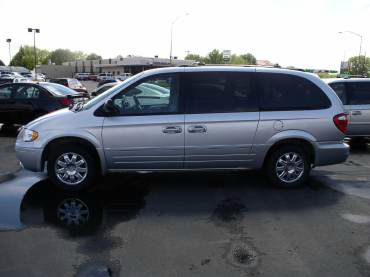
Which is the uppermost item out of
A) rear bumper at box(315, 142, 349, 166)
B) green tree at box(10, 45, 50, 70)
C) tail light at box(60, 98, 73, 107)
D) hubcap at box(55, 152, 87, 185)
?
green tree at box(10, 45, 50, 70)

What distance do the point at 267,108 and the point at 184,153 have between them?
1.39 meters

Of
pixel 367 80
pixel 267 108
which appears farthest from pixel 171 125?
pixel 367 80

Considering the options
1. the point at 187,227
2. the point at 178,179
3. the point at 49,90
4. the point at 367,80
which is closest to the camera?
the point at 187,227

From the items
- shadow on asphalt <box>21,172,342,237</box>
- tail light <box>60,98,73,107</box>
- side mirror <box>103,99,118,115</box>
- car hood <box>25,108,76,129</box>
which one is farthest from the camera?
tail light <box>60,98,73,107</box>

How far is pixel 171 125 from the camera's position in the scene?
20.9 feet

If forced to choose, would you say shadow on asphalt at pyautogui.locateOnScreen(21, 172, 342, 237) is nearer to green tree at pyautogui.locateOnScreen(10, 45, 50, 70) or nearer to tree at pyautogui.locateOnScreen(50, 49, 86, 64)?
green tree at pyautogui.locateOnScreen(10, 45, 50, 70)

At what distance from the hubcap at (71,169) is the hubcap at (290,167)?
291cm

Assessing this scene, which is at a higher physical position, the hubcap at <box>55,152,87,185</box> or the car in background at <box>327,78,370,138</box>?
the car in background at <box>327,78,370,138</box>

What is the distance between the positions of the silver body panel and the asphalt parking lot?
0.48 metres

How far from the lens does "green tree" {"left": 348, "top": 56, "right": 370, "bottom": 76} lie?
3772 inches

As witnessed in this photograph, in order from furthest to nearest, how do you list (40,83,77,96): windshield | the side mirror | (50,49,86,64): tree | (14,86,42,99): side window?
(50,49,86,64): tree
(40,83,77,96): windshield
(14,86,42,99): side window
the side mirror

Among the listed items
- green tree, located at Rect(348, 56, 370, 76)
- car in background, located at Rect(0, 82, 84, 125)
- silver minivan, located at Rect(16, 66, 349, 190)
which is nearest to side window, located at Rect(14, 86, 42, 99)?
car in background, located at Rect(0, 82, 84, 125)

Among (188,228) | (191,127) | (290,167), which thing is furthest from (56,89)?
(188,228)

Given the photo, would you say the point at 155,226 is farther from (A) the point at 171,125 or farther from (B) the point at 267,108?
(B) the point at 267,108
